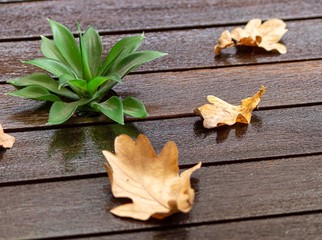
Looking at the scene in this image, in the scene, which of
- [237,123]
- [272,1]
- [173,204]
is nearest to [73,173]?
[173,204]

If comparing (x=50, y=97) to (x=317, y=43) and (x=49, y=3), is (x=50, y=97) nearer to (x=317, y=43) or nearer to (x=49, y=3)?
A: (x=49, y=3)

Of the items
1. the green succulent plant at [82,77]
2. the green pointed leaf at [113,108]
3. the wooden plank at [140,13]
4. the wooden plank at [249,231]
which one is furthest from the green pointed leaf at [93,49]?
the wooden plank at [249,231]

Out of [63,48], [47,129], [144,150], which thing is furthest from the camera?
[63,48]

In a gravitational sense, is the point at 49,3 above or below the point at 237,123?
above

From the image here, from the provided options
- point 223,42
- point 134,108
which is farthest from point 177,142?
point 223,42

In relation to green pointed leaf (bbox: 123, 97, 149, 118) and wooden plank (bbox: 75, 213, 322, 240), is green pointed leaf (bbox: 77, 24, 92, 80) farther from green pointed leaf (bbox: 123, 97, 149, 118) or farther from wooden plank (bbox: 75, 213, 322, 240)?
wooden plank (bbox: 75, 213, 322, 240)
